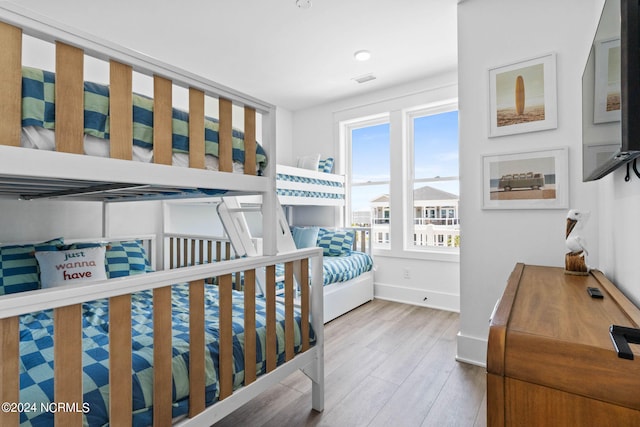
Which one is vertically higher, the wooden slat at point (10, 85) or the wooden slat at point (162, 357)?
the wooden slat at point (10, 85)

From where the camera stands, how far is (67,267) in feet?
6.18

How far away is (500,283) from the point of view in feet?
6.84

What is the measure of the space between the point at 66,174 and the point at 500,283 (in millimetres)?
2319

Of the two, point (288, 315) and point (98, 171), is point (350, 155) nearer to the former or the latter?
point (288, 315)

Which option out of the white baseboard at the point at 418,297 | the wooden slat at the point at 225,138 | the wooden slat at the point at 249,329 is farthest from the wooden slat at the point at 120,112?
the white baseboard at the point at 418,297

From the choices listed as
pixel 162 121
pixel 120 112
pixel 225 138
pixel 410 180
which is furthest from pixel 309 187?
pixel 120 112

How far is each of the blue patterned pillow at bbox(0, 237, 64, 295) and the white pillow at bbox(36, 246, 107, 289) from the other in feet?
0.29

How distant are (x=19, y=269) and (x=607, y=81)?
3.00 metres

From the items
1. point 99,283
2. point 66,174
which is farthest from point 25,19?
point 99,283

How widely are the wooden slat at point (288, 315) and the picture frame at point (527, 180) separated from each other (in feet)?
4.80

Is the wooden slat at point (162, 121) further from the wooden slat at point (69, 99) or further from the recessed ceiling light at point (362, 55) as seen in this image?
the recessed ceiling light at point (362, 55)

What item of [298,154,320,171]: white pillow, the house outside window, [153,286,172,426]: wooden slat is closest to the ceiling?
the house outside window

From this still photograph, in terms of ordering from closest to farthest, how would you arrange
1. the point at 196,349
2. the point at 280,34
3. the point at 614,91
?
the point at 614,91 → the point at 196,349 → the point at 280,34

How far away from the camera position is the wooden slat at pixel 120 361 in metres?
0.86
